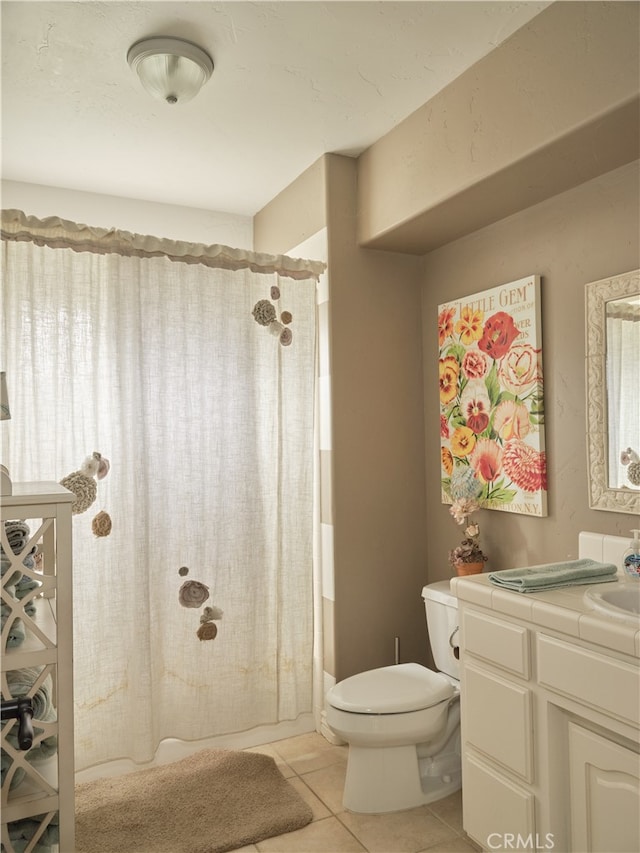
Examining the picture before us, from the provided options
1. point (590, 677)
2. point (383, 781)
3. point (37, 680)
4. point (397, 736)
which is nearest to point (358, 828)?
point (383, 781)

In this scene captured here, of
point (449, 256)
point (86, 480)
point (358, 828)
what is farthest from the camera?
point (449, 256)

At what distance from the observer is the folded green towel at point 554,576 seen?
5.89ft

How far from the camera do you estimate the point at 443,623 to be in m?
2.49

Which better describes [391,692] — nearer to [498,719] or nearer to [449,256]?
[498,719]

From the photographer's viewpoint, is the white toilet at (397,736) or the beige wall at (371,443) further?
the beige wall at (371,443)

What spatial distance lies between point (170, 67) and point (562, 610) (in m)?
2.03

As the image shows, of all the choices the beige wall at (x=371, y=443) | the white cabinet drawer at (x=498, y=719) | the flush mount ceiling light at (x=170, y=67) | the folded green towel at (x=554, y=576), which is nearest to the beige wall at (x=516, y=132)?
the beige wall at (x=371, y=443)

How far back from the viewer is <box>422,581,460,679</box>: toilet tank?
8.00 feet

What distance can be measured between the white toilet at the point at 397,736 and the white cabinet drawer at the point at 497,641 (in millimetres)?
407

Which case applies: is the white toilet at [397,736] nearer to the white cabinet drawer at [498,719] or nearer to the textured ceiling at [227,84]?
the white cabinet drawer at [498,719]

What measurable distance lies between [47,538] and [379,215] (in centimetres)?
182

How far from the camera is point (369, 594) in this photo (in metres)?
2.84

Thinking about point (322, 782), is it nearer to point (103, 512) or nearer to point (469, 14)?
point (103, 512)

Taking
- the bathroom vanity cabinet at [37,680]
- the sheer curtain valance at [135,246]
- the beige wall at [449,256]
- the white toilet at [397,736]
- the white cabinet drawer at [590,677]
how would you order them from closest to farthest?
1. the white cabinet drawer at [590,677]
2. the bathroom vanity cabinet at [37,680]
3. the beige wall at [449,256]
4. the white toilet at [397,736]
5. the sheer curtain valance at [135,246]
